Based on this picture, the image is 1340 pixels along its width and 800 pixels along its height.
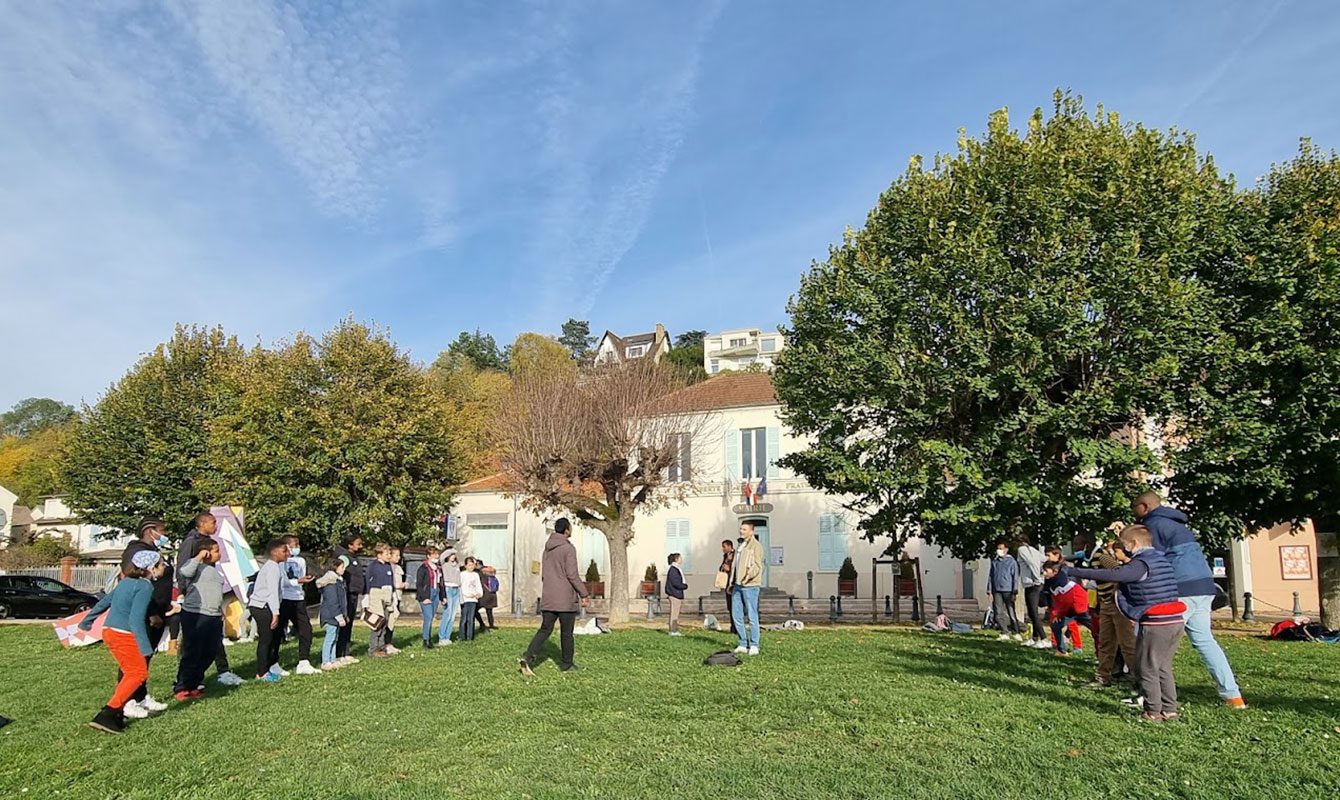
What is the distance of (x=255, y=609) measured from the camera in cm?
1030

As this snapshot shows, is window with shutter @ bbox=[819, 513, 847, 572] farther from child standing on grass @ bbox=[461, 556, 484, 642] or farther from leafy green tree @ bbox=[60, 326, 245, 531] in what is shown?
leafy green tree @ bbox=[60, 326, 245, 531]

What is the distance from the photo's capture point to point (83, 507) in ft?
104

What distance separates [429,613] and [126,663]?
26.7ft

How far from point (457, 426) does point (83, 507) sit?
13.8m

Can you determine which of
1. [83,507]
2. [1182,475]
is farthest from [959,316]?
[83,507]

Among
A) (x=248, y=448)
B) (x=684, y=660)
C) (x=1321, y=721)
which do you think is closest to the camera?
(x=1321, y=721)

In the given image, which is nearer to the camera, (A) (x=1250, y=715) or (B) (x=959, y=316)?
(A) (x=1250, y=715)

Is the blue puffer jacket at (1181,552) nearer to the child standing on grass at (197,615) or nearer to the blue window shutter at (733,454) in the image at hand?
the child standing on grass at (197,615)

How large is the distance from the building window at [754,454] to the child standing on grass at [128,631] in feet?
84.3

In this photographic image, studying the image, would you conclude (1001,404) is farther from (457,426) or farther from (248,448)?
(248,448)

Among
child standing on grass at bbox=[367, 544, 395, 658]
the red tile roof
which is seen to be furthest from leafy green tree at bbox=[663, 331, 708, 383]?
child standing on grass at bbox=[367, 544, 395, 658]

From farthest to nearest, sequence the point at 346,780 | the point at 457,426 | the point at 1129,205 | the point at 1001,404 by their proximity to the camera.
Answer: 1. the point at 457,426
2. the point at 1001,404
3. the point at 1129,205
4. the point at 346,780

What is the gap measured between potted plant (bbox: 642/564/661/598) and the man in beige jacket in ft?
61.5

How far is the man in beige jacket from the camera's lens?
40.8ft
